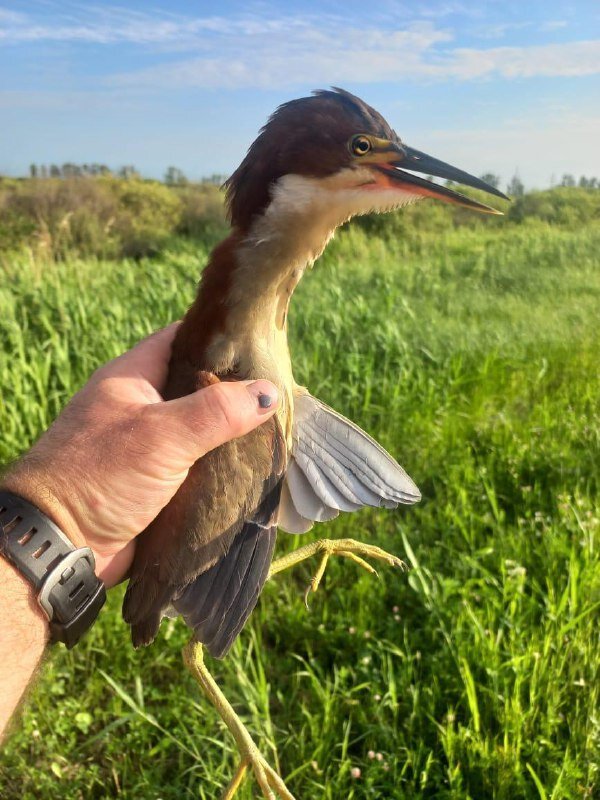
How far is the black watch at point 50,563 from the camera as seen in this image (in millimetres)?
1687

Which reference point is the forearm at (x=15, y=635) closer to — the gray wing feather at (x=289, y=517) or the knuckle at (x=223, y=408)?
the knuckle at (x=223, y=408)

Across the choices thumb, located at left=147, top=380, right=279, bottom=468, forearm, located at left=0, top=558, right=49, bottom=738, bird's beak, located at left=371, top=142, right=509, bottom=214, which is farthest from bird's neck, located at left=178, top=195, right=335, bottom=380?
forearm, located at left=0, top=558, right=49, bottom=738

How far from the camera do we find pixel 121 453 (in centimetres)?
183

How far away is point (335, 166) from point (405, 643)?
6.16 feet

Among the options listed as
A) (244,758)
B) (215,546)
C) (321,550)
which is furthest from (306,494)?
(244,758)

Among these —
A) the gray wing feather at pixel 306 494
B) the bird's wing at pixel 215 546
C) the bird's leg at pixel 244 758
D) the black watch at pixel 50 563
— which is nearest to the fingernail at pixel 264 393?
the bird's wing at pixel 215 546

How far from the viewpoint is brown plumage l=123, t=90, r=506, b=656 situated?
66.5 inches

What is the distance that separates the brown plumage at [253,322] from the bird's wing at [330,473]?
0.66ft

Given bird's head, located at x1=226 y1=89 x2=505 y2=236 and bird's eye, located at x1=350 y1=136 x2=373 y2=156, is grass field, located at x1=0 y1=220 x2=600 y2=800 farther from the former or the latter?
bird's eye, located at x1=350 y1=136 x2=373 y2=156

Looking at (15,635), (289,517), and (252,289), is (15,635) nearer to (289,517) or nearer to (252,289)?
(289,517)

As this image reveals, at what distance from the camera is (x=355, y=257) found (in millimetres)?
9500

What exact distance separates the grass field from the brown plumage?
0.90 metres

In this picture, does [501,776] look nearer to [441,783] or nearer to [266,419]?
[441,783]

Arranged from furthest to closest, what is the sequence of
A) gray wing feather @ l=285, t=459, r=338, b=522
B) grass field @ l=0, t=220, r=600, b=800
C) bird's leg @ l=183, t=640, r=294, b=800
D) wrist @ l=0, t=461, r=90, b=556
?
grass field @ l=0, t=220, r=600, b=800, gray wing feather @ l=285, t=459, r=338, b=522, wrist @ l=0, t=461, r=90, b=556, bird's leg @ l=183, t=640, r=294, b=800
